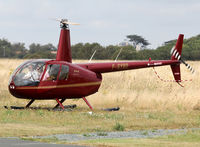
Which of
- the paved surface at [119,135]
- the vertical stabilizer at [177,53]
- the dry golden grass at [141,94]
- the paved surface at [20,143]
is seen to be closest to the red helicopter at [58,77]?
the dry golden grass at [141,94]

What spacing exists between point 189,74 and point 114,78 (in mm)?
4952

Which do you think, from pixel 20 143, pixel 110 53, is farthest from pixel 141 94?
pixel 110 53

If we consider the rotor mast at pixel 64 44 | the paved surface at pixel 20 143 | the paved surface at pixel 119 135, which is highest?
the rotor mast at pixel 64 44

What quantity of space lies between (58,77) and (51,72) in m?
0.39

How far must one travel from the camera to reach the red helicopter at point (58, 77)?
23.8 meters

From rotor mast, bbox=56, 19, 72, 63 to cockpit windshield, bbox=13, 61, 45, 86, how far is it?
5.33 ft

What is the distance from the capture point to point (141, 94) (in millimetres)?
29969

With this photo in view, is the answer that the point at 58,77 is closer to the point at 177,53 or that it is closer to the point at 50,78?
the point at 50,78

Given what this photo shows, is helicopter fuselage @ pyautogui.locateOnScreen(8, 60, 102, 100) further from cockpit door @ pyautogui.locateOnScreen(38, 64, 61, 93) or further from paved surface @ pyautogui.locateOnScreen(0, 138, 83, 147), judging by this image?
paved surface @ pyautogui.locateOnScreen(0, 138, 83, 147)

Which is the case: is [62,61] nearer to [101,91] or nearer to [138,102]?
[138,102]

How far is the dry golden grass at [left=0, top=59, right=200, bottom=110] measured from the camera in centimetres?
2794

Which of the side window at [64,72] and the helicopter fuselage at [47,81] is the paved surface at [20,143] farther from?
the side window at [64,72]

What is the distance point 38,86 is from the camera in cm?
2378

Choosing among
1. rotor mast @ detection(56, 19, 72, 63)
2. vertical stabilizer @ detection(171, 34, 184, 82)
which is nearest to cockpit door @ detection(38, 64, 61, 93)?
rotor mast @ detection(56, 19, 72, 63)
